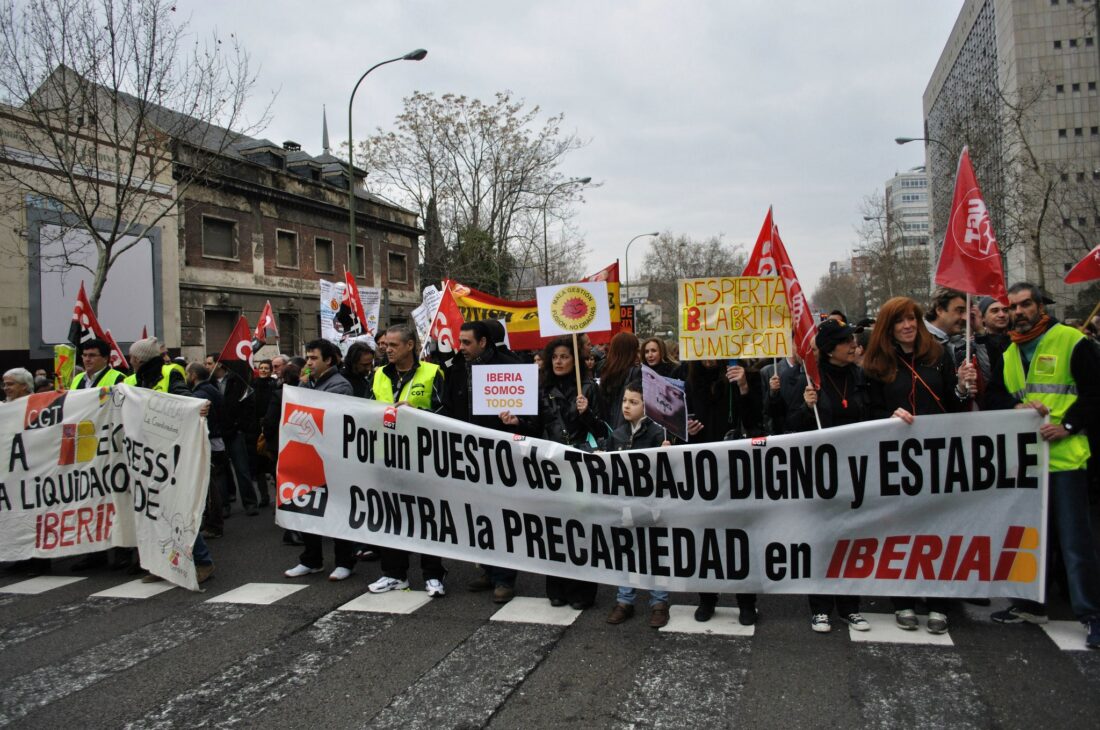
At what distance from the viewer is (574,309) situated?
614 cm

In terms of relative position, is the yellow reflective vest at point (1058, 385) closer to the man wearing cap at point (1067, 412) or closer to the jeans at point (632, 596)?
the man wearing cap at point (1067, 412)

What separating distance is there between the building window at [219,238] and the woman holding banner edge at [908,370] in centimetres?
2637

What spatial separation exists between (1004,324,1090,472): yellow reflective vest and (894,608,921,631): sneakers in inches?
44.8

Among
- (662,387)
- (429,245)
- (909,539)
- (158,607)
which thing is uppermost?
(429,245)

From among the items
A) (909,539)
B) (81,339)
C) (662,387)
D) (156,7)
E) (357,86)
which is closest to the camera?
(909,539)

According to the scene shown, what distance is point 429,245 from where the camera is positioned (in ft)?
108

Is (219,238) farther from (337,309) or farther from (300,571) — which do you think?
(300,571)

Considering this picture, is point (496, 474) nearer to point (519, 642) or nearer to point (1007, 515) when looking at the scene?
point (519, 642)

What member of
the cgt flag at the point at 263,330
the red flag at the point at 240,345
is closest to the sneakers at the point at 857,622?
the red flag at the point at 240,345

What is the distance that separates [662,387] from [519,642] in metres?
1.86

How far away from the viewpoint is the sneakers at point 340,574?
19.9 ft

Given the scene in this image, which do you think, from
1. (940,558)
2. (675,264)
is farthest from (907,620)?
(675,264)

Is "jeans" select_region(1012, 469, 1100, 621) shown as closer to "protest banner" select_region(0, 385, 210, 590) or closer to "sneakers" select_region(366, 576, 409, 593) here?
"sneakers" select_region(366, 576, 409, 593)

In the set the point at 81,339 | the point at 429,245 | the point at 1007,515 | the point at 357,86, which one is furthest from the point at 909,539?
the point at 429,245
